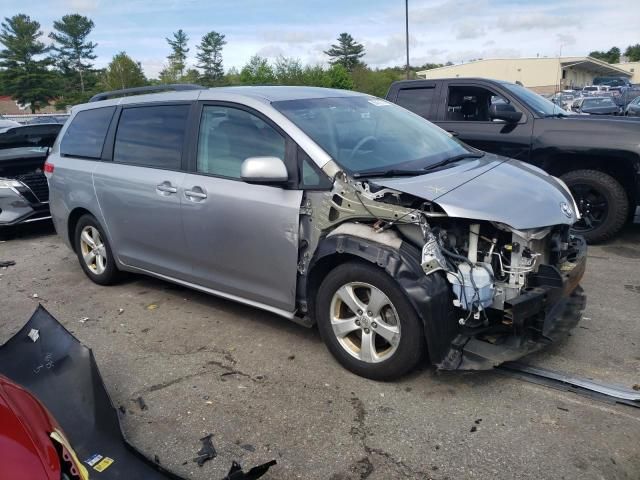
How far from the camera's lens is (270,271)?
3.74 meters

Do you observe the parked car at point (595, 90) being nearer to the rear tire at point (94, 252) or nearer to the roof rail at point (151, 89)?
A: the roof rail at point (151, 89)

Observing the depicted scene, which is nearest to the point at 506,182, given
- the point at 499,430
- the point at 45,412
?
the point at 499,430


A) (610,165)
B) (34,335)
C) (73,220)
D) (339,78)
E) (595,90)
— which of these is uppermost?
(339,78)

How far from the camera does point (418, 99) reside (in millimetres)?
7305

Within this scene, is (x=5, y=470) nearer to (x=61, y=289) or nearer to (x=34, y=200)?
(x=61, y=289)

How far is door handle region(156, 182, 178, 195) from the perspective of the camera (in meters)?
4.25

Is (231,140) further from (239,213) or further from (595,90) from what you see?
(595,90)

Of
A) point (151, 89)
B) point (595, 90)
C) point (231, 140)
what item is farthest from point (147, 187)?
point (595, 90)

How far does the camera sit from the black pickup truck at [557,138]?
5.97 metres

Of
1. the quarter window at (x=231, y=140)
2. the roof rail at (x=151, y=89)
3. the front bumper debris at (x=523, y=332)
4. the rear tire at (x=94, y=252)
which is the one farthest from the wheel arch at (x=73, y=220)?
the front bumper debris at (x=523, y=332)

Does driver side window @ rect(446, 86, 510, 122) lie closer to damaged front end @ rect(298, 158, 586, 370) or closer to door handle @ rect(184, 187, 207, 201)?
damaged front end @ rect(298, 158, 586, 370)

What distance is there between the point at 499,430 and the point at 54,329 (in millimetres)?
2754

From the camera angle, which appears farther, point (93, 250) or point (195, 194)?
point (93, 250)

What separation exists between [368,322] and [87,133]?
141 inches
